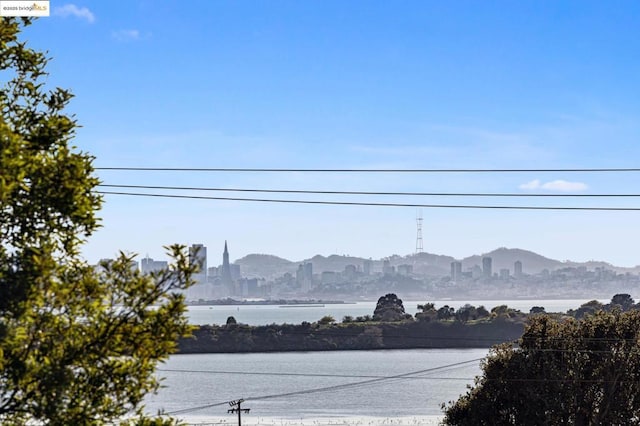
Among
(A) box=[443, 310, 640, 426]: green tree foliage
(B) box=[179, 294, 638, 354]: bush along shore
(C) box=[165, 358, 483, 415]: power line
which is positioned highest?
(A) box=[443, 310, 640, 426]: green tree foliage

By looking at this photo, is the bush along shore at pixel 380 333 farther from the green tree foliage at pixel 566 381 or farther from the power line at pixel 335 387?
the green tree foliage at pixel 566 381

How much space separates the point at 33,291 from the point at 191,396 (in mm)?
80194

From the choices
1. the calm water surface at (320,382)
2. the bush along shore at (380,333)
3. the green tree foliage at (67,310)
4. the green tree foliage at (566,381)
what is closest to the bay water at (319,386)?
the calm water surface at (320,382)

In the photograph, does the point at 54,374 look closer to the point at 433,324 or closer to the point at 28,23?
the point at 28,23

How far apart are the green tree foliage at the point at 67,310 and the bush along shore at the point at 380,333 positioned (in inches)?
5170

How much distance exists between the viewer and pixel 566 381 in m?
27.5

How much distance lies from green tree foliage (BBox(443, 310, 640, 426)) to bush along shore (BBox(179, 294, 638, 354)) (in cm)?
11046

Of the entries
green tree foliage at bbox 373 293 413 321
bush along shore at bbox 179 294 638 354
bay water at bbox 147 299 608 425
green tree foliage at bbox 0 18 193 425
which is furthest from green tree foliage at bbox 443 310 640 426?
green tree foliage at bbox 373 293 413 321

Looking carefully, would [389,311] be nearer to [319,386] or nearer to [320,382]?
[320,382]

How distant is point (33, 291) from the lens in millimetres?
7289

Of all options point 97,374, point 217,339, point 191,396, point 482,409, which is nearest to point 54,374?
point 97,374

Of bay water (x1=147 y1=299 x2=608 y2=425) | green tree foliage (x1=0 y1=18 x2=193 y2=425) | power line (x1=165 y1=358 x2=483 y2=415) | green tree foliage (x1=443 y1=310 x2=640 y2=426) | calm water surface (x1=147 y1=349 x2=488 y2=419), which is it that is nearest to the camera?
green tree foliage (x1=0 y1=18 x2=193 y2=425)

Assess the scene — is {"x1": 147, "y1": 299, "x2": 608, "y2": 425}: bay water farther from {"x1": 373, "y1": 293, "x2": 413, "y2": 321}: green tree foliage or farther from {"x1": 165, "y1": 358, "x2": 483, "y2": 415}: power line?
{"x1": 373, "y1": 293, "x2": 413, "y2": 321}: green tree foliage

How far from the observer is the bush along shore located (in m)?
140
